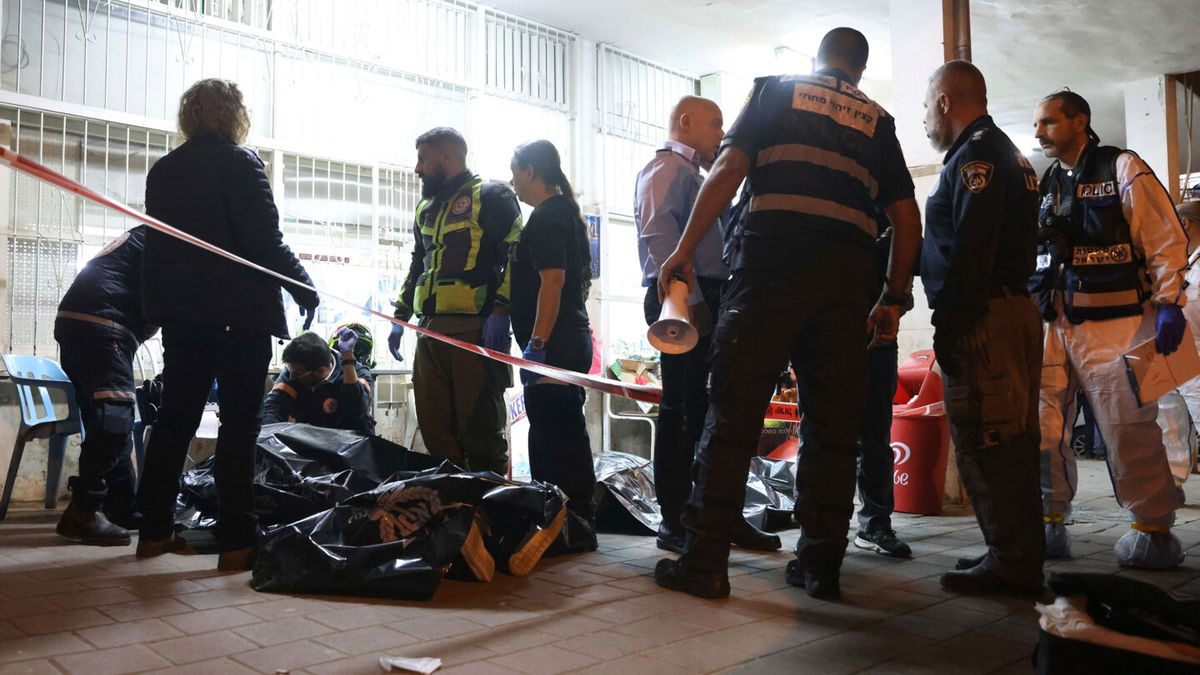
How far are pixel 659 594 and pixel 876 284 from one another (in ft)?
3.84

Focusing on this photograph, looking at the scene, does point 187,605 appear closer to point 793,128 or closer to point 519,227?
point 519,227

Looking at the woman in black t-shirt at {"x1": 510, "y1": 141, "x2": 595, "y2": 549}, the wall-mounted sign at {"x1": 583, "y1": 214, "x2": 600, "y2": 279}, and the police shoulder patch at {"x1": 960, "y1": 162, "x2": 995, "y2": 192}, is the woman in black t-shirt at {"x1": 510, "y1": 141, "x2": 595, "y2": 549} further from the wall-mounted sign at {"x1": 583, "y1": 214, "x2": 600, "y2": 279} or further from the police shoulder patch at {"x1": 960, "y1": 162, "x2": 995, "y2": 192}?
the wall-mounted sign at {"x1": 583, "y1": 214, "x2": 600, "y2": 279}

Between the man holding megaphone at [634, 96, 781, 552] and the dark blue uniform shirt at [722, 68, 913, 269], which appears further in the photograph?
the man holding megaphone at [634, 96, 781, 552]

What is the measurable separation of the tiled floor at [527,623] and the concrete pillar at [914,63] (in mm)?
3026

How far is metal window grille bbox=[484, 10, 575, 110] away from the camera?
24.6 feet

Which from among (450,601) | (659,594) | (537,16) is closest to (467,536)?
(450,601)

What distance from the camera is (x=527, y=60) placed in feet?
25.4

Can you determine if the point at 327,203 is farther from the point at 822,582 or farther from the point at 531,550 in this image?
the point at 822,582

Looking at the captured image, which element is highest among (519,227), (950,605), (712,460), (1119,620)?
(519,227)

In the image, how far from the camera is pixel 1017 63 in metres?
8.71

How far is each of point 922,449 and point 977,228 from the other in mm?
2248

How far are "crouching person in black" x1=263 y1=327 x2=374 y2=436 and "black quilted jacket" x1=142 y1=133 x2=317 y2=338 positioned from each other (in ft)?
4.65

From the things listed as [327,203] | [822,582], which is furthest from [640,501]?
[327,203]

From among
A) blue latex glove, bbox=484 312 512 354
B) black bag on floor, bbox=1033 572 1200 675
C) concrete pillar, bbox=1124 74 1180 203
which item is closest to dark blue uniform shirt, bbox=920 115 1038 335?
black bag on floor, bbox=1033 572 1200 675
